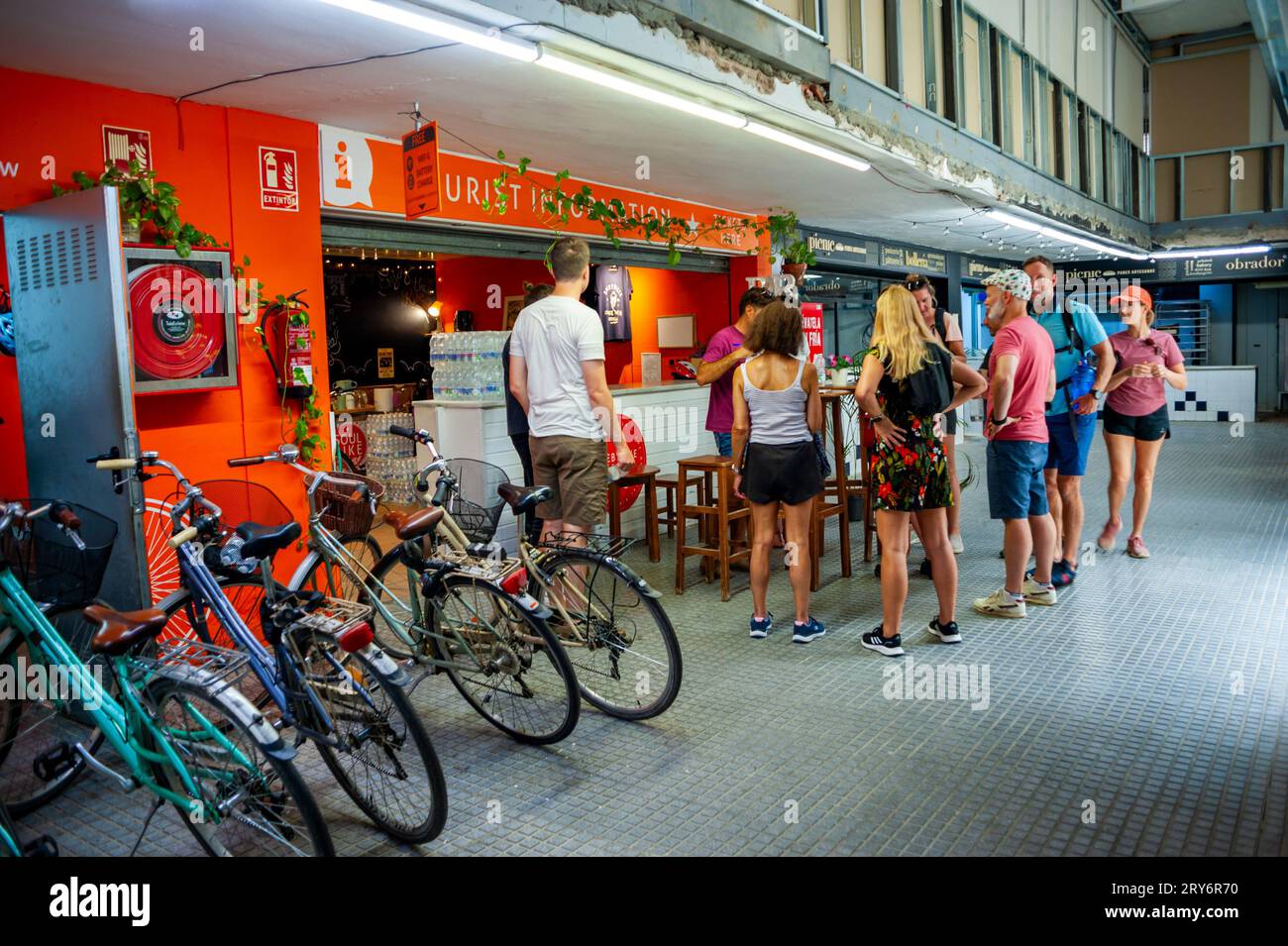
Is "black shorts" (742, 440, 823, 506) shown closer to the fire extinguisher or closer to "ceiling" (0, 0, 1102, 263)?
"ceiling" (0, 0, 1102, 263)

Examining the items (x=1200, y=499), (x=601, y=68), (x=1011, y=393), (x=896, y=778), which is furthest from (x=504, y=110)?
(x=1200, y=499)

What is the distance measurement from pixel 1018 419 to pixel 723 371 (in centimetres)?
171

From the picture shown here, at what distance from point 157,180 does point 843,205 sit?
20.8 ft

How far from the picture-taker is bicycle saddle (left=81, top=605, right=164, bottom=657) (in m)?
2.39

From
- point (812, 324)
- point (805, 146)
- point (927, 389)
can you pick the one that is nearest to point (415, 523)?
point (927, 389)

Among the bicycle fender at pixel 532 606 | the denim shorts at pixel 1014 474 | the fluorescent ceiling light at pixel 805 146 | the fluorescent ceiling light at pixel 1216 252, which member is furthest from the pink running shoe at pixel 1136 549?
the fluorescent ceiling light at pixel 1216 252

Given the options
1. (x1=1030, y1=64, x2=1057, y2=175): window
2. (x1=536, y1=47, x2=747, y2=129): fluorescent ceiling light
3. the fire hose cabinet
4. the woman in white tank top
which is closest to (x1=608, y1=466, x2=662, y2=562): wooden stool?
the woman in white tank top

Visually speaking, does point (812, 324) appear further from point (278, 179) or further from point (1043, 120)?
point (1043, 120)

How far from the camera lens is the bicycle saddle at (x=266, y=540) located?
279 cm

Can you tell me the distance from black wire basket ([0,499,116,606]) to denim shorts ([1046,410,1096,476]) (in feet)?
14.7

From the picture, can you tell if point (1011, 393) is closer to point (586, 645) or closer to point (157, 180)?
point (586, 645)

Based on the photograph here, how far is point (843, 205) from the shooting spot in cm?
914

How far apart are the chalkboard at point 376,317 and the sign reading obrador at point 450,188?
15.4 ft

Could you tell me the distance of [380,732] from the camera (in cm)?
277
